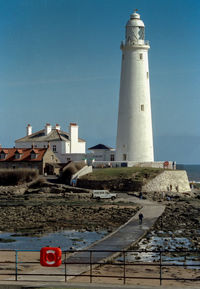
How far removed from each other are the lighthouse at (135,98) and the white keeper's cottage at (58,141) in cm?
771

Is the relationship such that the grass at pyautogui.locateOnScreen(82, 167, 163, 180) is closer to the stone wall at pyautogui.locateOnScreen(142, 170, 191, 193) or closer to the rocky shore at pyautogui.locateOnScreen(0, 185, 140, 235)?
the stone wall at pyautogui.locateOnScreen(142, 170, 191, 193)

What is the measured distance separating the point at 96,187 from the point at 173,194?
20.5ft

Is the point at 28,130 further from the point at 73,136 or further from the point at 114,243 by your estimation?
the point at 114,243

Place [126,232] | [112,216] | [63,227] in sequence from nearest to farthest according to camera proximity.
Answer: [126,232], [63,227], [112,216]

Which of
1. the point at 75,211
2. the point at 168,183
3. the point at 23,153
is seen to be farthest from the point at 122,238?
the point at 23,153

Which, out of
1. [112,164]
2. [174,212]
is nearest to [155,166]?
[112,164]

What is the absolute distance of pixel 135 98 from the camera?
156 ft

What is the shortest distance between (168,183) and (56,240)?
24641mm

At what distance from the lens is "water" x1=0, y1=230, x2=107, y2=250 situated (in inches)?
857

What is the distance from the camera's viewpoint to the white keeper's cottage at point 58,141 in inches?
2188

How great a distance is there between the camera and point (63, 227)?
1078 inches

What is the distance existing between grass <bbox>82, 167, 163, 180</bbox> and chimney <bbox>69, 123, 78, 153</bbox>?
10.2 metres

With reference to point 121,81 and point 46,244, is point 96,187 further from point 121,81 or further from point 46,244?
point 46,244

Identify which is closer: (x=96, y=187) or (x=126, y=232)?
(x=126, y=232)
